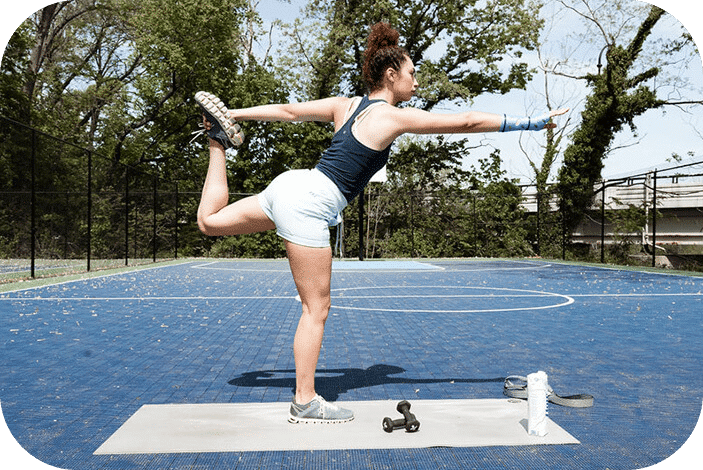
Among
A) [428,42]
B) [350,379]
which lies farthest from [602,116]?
[350,379]

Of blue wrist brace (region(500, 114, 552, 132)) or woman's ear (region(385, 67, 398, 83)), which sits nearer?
blue wrist brace (region(500, 114, 552, 132))

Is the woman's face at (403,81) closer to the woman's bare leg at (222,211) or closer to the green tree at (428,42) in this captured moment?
the woman's bare leg at (222,211)

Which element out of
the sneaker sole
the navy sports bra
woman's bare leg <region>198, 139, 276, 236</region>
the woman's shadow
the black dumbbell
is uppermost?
the navy sports bra

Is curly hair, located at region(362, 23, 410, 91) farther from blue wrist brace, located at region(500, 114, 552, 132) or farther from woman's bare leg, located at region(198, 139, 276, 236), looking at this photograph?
woman's bare leg, located at region(198, 139, 276, 236)

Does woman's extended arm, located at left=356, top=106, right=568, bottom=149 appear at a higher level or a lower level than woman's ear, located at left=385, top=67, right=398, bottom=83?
lower

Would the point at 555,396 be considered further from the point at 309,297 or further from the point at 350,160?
the point at 350,160

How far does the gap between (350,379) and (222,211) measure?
5.14 ft


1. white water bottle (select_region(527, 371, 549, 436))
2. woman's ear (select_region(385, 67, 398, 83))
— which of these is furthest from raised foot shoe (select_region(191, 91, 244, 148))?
white water bottle (select_region(527, 371, 549, 436))

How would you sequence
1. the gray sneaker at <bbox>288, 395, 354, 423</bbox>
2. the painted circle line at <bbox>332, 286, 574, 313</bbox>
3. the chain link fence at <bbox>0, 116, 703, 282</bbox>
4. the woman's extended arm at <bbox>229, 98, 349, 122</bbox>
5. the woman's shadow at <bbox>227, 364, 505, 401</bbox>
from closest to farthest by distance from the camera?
1. the gray sneaker at <bbox>288, 395, 354, 423</bbox>
2. the woman's extended arm at <bbox>229, 98, 349, 122</bbox>
3. the woman's shadow at <bbox>227, 364, 505, 401</bbox>
4. the painted circle line at <bbox>332, 286, 574, 313</bbox>
5. the chain link fence at <bbox>0, 116, 703, 282</bbox>

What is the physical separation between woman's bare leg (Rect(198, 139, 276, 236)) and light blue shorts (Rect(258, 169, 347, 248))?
0.10 m

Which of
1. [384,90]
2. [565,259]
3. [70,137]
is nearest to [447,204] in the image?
[565,259]

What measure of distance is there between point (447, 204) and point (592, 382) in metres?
18.4

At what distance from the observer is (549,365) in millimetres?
4293

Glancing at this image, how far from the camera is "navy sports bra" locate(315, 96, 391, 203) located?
9.02ft
